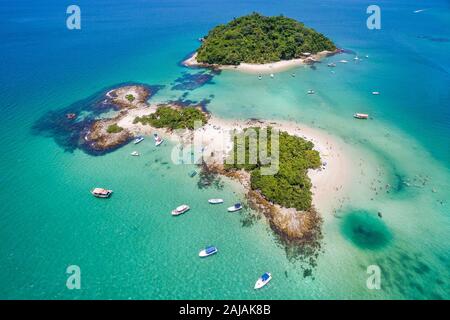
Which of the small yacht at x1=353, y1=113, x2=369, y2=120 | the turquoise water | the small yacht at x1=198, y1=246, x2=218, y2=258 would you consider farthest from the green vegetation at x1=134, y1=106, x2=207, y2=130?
the small yacht at x1=353, y1=113, x2=369, y2=120

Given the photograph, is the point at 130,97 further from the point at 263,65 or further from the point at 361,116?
the point at 361,116

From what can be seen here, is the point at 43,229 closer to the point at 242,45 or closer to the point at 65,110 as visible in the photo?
the point at 65,110

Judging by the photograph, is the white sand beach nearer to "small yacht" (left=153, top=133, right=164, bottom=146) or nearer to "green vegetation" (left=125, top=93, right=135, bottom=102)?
"green vegetation" (left=125, top=93, right=135, bottom=102)

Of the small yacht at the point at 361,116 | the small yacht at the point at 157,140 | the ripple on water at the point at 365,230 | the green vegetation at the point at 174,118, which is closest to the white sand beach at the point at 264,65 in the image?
the green vegetation at the point at 174,118

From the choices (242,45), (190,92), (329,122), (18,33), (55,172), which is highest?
(18,33)

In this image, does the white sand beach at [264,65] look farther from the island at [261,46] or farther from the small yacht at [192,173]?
the small yacht at [192,173]
